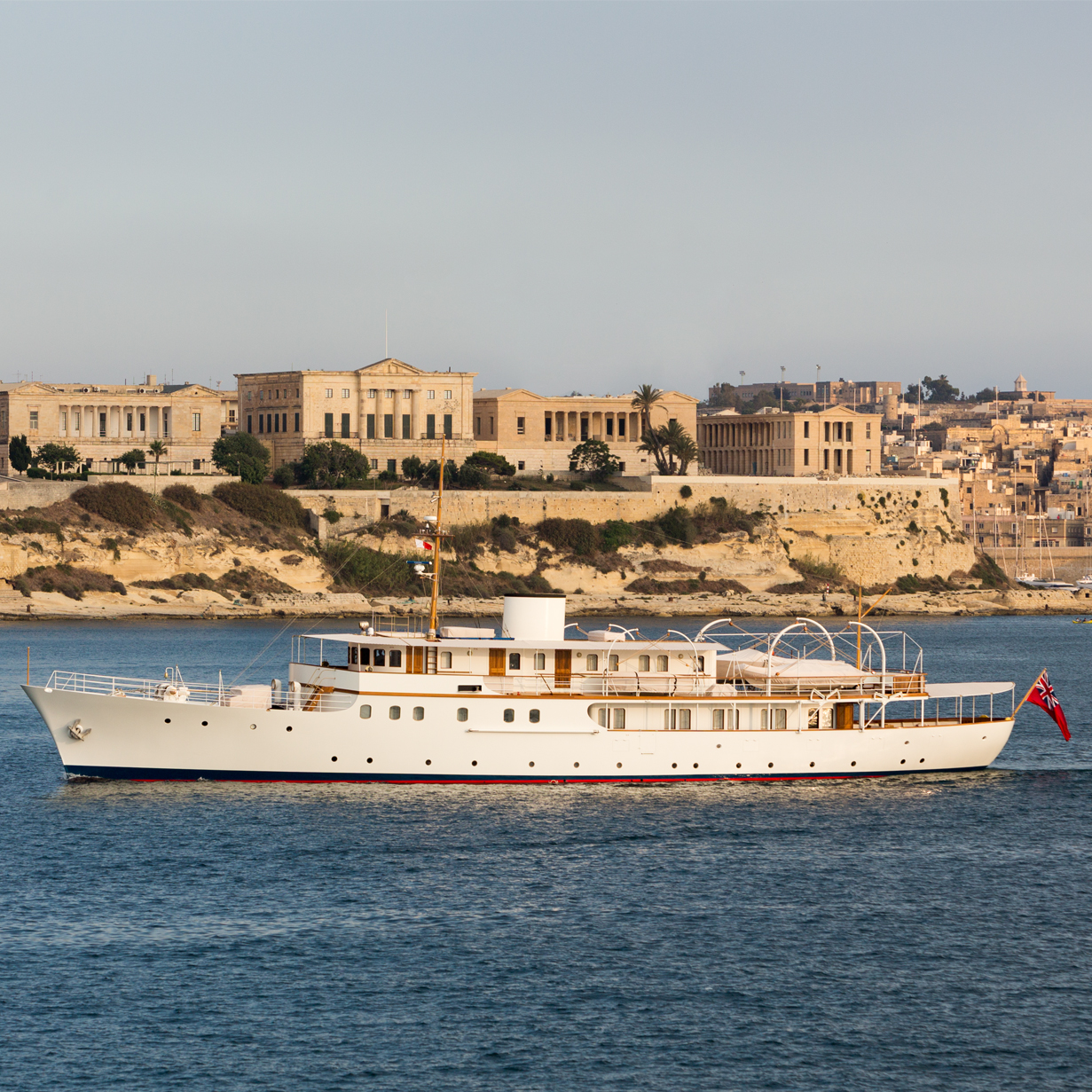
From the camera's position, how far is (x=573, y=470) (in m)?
126

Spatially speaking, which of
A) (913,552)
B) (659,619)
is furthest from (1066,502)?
(659,619)

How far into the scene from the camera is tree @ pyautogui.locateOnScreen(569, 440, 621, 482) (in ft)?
405

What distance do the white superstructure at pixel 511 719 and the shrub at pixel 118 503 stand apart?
61.8 metres

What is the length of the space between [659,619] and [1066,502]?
4314 inches

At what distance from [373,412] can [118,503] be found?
2765 cm

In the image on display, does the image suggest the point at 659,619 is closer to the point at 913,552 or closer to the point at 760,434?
the point at 913,552

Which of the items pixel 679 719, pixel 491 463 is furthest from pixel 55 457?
pixel 679 719

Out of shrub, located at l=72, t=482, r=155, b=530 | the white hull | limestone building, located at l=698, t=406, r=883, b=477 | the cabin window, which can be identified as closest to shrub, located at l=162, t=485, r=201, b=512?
shrub, located at l=72, t=482, r=155, b=530

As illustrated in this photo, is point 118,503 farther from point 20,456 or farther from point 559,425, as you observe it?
point 559,425

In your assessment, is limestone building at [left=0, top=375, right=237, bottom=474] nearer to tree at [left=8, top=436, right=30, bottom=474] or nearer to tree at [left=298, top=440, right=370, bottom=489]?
tree at [left=8, top=436, right=30, bottom=474]

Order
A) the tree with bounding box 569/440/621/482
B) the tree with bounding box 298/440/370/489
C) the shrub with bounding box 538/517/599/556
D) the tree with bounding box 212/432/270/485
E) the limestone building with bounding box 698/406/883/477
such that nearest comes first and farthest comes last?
1. the shrub with bounding box 538/517/599/556
2. the tree with bounding box 212/432/270/485
3. the tree with bounding box 298/440/370/489
4. the tree with bounding box 569/440/621/482
5. the limestone building with bounding box 698/406/883/477

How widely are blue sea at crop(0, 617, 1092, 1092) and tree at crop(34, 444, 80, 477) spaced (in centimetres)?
7424

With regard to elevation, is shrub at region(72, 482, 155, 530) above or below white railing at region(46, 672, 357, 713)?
above

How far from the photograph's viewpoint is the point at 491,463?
12044cm
